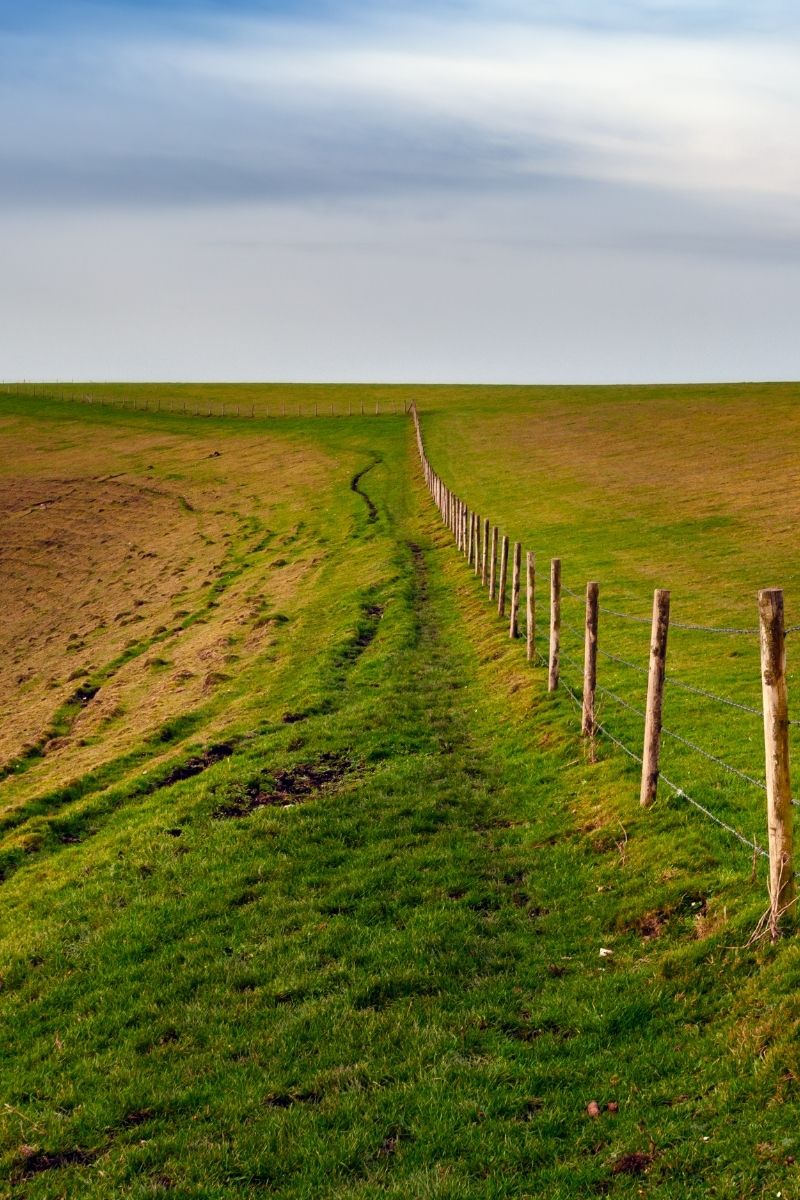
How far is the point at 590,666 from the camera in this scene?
58.5 ft

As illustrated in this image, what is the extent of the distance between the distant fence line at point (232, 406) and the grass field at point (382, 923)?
85.5 meters

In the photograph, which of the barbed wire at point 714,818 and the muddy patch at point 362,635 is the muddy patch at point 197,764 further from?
the barbed wire at point 714,818

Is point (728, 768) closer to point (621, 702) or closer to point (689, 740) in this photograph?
point (689, 740)

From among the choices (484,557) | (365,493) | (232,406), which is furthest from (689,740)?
(232,406)

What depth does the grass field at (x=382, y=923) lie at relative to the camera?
8.38 m

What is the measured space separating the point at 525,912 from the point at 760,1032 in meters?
3.88

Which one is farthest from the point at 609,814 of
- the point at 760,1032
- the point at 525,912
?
the point at 760,1032

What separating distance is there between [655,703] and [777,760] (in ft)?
12.0

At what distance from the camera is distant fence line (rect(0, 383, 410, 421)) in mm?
118562

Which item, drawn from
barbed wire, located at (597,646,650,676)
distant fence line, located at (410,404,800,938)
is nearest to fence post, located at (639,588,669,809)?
distant fence line, located at (410,404,800,938)

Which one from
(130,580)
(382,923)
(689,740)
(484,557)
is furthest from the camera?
(130,580)

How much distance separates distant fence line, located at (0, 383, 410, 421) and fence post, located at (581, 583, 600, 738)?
9712 cm

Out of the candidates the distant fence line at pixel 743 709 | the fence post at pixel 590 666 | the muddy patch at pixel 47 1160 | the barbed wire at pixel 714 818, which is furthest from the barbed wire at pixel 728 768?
the muddy patch at pixel 47 1160

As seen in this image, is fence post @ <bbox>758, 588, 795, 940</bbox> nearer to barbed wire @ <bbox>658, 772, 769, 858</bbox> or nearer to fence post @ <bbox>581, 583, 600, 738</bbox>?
barbed wire @ <bbox>658, 772, 769, 858</bbox>
